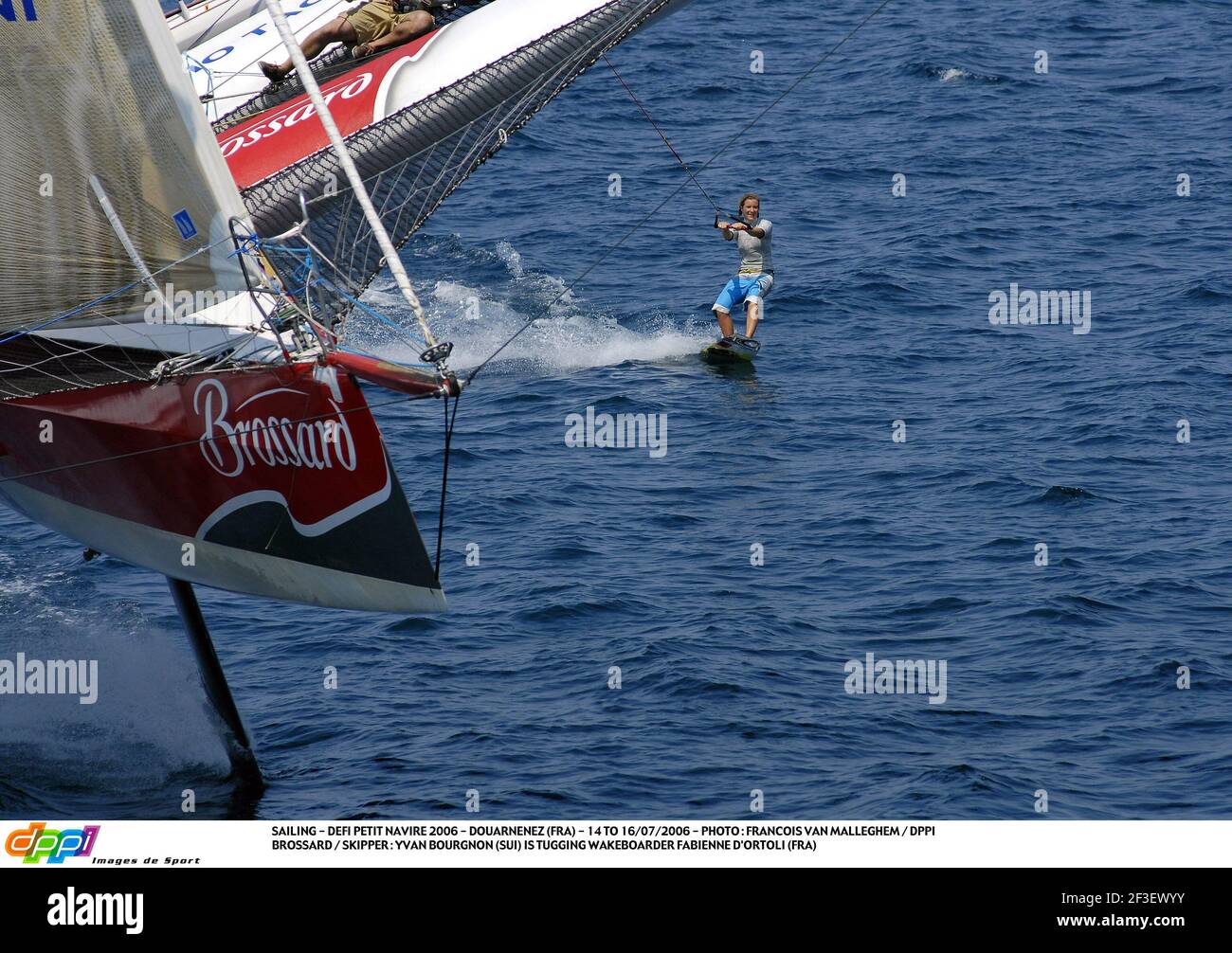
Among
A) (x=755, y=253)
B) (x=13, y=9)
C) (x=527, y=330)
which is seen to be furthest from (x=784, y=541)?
(x=13, y=9)

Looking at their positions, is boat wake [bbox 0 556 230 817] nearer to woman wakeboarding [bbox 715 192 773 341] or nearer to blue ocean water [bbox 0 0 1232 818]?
blue ocean water [bbox 0 0 1232 818]

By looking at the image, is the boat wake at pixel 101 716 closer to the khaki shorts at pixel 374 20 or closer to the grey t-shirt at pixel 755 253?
the khaki shorts at pixel 374 20

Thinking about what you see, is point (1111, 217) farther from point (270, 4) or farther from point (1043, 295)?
point (270, 4)

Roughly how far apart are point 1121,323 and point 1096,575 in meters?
8.00

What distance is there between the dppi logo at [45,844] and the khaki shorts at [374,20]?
999 cm

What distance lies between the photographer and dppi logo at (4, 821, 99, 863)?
11.6 m

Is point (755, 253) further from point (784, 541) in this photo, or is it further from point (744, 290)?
point (784, 541)

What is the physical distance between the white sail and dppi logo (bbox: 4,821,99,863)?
12.8 feet

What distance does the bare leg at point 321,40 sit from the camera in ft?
61.4

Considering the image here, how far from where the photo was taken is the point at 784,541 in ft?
61.0

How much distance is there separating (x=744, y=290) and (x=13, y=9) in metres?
12.8

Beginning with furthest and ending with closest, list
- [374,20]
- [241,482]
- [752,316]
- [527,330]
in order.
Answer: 1. [527,330]
2. [752,316]
3. [374,20]
4. [241,482]

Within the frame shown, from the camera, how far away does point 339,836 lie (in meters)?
12.9

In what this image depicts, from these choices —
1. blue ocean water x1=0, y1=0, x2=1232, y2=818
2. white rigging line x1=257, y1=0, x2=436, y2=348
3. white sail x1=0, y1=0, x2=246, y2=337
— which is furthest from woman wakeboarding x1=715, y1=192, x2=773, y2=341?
white rigging line x1=257, y1=0, x2=436, y2=348
